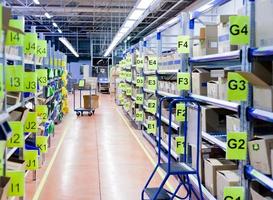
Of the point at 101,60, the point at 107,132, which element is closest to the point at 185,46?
the point at 107,132

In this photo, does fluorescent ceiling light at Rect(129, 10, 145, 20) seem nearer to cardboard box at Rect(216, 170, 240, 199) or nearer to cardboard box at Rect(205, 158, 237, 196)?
cardboard box at Rect(205, 158, 237, 196)

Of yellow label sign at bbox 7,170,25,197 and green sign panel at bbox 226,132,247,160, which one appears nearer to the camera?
green sign panel at bbox 226,132,247,160

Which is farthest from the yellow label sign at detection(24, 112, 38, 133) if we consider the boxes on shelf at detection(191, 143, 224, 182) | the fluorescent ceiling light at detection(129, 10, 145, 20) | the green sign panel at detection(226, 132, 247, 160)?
the fluorescent ceiling light at detection(129, 10, 145, 20)

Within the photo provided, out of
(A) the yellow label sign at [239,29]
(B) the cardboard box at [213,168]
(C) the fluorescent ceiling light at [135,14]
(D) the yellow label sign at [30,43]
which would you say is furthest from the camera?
(C) the fluorescent ceiling light at [135,14]

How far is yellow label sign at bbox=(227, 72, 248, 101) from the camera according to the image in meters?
3.37

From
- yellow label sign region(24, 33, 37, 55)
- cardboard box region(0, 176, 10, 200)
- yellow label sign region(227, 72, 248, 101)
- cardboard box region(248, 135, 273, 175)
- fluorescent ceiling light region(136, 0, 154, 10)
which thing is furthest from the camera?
fluorescent ceiling light region(136, 0, 154, 10)

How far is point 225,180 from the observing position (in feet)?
12.4

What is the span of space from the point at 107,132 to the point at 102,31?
60.8ft

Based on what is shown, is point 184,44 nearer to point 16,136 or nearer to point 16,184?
point 16,136

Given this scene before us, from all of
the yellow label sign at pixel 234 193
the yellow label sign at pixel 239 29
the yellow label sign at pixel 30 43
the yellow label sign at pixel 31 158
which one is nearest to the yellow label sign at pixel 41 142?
the yellow label sign at pixel 31 158

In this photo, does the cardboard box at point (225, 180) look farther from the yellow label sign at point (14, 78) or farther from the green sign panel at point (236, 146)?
the yellow label sign at point (14, 78)

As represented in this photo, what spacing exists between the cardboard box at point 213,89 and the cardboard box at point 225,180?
844mm

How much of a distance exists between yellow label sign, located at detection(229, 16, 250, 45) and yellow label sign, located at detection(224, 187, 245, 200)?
4.23 ft

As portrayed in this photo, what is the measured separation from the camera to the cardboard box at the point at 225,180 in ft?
12.1
